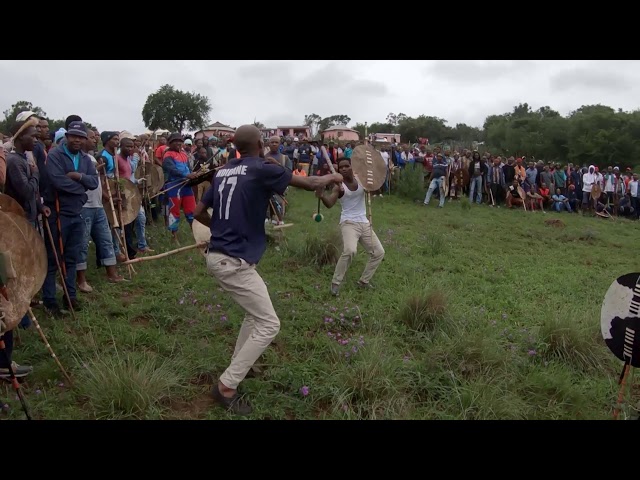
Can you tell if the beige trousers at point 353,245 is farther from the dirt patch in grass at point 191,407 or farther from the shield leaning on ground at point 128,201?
the shield leaning on ground at point 128,201

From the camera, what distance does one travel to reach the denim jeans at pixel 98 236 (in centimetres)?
591

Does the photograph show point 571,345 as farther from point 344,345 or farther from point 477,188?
point 477,188

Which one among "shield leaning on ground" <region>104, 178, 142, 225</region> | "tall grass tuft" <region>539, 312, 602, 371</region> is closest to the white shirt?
"shield leaning on ground" <region>104, 178, 142, 225</region>

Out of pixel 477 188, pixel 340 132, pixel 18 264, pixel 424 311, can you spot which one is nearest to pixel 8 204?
pixel 18 264

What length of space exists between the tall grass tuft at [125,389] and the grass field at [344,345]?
0.01 metres

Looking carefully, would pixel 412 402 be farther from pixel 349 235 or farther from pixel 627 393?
pixel 349 235

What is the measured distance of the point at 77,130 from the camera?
521cm

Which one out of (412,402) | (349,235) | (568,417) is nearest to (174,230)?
(349,235)

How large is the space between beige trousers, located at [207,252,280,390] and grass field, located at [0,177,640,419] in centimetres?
35

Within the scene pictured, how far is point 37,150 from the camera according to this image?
5504 millimetres

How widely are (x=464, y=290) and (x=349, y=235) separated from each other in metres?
1.86

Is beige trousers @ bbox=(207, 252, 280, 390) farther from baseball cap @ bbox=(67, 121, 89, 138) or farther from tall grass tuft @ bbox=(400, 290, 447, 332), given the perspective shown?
baseball cap @ bbox=(67, 121, 89, 138)

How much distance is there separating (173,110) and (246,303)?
157 feet

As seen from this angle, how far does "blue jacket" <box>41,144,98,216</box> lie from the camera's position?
16.9 feet
